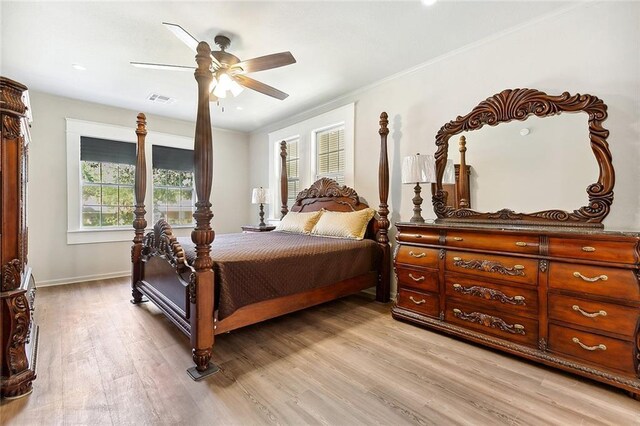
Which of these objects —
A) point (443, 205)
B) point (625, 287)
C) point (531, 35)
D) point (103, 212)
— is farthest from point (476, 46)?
point (103, 212)

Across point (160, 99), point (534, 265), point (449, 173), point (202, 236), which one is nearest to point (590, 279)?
point (534, 265)

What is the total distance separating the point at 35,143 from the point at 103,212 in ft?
4.01

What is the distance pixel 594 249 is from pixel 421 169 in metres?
1.43

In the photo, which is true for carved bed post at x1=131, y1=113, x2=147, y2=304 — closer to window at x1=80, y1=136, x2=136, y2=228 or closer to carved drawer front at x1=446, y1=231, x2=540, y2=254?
window at x1=80, y1=136, x2=136, y2=228

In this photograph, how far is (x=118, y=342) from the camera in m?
2.34

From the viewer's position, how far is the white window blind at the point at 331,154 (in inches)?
167

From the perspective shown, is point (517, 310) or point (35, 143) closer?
point (517, 310)

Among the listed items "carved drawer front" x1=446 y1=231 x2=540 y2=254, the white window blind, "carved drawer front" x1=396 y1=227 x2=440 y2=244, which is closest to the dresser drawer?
"carved drawer front" x1=396 y1=227 x2=440 y2=244

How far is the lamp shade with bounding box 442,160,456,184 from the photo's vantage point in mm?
2975

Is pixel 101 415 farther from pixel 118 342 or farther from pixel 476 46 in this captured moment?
pixel 476 46

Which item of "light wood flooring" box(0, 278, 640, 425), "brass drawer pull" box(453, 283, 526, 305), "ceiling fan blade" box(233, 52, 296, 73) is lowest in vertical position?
"light wood flooring" box(0, 278, 640, 425)

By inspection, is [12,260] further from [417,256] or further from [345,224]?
[417,256]

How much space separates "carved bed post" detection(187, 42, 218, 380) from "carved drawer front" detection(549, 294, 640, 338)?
234 centimetres

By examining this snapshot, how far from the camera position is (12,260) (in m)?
1.68
